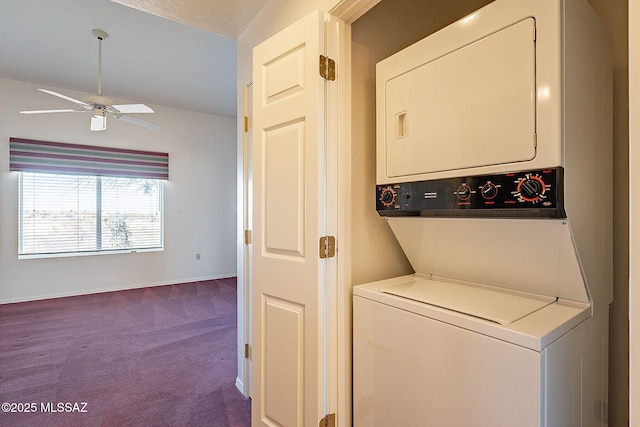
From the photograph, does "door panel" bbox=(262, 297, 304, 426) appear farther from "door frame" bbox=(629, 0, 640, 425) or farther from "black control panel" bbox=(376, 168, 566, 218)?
"door frame" bbox=(629, 0, 640, 425)

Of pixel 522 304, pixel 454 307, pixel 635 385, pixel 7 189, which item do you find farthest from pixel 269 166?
pixel 7 189

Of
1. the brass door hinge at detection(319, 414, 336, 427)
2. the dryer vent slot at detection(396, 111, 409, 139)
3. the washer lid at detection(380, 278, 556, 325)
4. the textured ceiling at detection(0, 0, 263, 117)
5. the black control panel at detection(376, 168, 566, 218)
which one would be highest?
the textured ceiling at detection(0, 0, 263, 117)

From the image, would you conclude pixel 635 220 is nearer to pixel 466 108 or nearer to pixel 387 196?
pixel 466 108

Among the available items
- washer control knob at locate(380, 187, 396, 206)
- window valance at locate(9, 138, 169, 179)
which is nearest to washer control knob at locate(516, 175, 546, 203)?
washer control knob at locate(380, 187, 396, 206)

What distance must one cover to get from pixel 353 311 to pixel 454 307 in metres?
0.47

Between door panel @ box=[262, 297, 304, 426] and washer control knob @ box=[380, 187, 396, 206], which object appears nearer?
washer control knob @ box=[380, 187, 396, 206]

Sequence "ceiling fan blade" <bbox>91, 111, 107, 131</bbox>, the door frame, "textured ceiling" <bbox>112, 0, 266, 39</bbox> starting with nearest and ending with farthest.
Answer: the door frame
"textured ceiling" <bbox>112, 0, 266, 39</bbox>
"ceiling fan blade" <bbox>91, 111, 107, 131</bbox>

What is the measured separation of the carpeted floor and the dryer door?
1887 millimetres

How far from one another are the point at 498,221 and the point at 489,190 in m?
0.15

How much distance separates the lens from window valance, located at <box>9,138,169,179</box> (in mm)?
4277

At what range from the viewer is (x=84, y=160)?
4664 millimetres

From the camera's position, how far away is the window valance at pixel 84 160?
4.28 metres

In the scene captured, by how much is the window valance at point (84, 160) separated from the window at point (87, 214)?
5.0 inches
